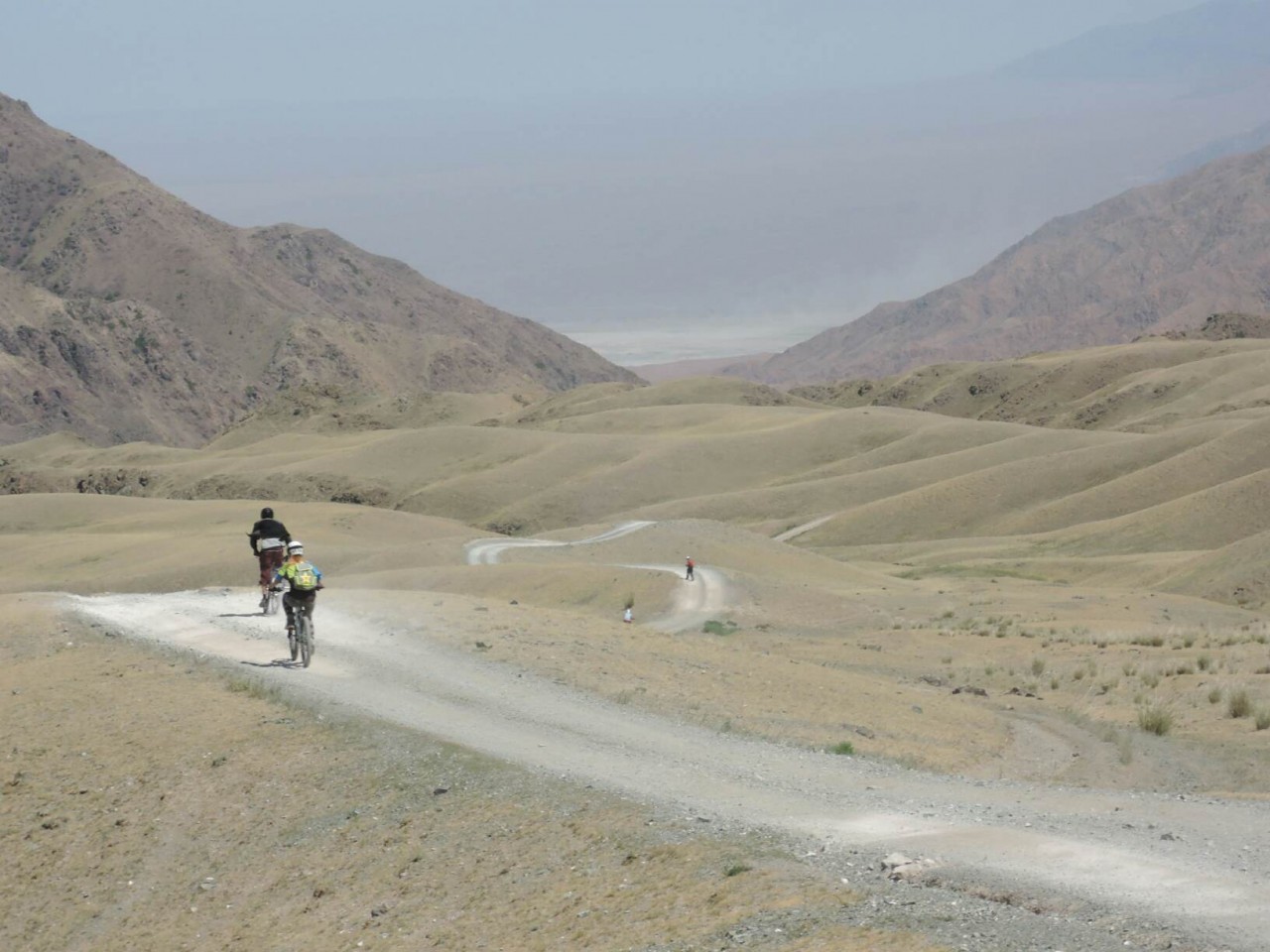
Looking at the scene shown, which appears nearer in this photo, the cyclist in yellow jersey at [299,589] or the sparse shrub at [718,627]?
the cyclist in yellow jersey at [299,589]

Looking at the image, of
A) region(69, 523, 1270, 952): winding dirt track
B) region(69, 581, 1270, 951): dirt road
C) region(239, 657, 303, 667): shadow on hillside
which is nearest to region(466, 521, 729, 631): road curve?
region(69, 523, 1270, 952): winding dirt track

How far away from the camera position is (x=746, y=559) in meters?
48.5

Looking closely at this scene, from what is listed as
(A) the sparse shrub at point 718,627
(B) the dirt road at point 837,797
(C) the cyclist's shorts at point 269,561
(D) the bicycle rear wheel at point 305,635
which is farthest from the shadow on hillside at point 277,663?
(A) the sparse shrub at point 718,627

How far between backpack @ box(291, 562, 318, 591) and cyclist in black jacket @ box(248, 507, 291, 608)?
403cm

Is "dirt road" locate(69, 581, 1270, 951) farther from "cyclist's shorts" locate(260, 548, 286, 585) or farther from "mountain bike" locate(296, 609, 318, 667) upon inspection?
"cyclist's shorts" locate(260, 548, 286, 585)

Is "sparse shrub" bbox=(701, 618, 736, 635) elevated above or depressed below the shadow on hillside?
below

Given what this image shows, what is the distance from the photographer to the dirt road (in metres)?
10.5

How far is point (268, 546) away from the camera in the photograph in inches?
982

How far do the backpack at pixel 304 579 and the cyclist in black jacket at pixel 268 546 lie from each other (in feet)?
13.2

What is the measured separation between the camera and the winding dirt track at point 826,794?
415 inches

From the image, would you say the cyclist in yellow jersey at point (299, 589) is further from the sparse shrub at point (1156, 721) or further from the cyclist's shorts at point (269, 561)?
the sparse shrub at point (1156, 721)

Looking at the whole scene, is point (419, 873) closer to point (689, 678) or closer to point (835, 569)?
point (689, 678)

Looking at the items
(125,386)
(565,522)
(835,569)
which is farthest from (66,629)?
(125,386)

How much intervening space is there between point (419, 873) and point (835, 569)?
1524 inches
